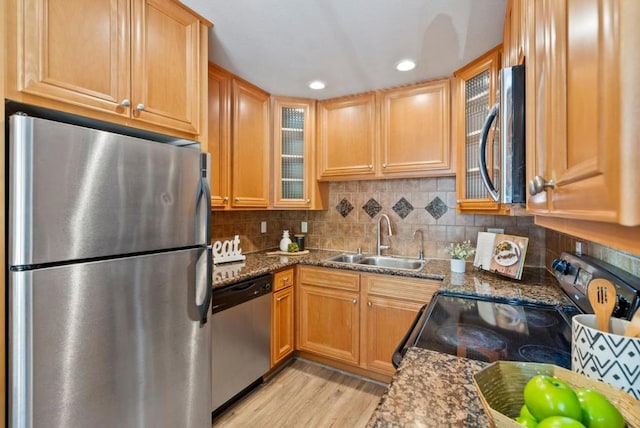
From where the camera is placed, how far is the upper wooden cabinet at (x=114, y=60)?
100cm

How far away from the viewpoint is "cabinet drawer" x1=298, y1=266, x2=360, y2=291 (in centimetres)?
234

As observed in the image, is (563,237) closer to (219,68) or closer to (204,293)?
(204,293)

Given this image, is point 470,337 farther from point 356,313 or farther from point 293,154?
point 293,154

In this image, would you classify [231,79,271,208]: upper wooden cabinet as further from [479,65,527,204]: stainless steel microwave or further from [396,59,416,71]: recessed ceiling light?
[479,65,527,204]: stainless steel microwave

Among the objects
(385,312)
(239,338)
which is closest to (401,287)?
(385,312)

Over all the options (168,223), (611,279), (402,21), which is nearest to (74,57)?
(168,223)

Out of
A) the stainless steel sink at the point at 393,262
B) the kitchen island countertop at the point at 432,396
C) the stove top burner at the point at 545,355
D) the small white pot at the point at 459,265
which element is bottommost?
the stainless steel sink at the point at 393,262

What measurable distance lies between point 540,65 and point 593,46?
368mm

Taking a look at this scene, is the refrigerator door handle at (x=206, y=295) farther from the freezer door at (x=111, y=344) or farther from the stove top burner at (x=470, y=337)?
the stove top burner at (x=470, y=337)

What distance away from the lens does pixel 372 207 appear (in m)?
2.91

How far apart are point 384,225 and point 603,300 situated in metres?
2.14

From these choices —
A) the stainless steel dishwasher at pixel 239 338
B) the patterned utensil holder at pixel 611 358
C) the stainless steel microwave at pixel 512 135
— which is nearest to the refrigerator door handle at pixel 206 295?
the stainless steel dishwasher at pixel 239 338

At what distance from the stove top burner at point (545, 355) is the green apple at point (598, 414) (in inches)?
20.2

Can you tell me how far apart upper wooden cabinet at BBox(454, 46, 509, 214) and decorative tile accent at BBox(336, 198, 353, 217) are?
3.64ft
